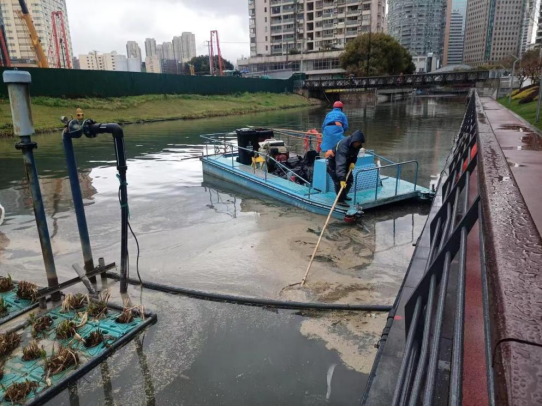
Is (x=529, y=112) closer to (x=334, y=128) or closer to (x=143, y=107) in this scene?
(x=334, y=128)

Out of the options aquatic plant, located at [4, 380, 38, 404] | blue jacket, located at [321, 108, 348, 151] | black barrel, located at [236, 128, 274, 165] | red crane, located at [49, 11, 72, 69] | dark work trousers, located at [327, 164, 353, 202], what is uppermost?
red crane, located at [49, 11, 72, 69]

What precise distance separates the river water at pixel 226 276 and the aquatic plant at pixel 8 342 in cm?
97

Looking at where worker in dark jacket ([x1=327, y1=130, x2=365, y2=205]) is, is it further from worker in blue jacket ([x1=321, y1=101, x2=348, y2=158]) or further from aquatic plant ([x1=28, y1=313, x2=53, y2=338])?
aquatic plant ([x1=28, y1=313, x2=53, y2=338])

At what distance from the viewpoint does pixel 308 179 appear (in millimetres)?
10383

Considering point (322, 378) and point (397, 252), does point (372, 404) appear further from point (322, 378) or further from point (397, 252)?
point (397, 252)

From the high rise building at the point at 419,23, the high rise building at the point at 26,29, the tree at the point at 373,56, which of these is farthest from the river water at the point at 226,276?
the high rise building at the point at 419,23

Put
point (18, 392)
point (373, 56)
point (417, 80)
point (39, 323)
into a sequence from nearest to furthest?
point (18, 392)
point (39, 323)
point (417, 80)
point (373, 56)

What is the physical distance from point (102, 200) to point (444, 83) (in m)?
46.0

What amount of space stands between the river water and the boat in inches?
11.5

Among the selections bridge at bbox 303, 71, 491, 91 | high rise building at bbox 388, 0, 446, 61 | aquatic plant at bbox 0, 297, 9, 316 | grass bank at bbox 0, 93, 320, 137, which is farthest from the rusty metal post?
high rise building at bbox 388, 0, 446, 61

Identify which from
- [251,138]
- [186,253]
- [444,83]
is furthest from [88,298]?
[444,83]

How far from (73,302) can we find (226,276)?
7.06 ft

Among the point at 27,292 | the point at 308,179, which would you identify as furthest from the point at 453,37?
→ the point at 27,292

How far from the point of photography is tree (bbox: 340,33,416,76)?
60.4m
